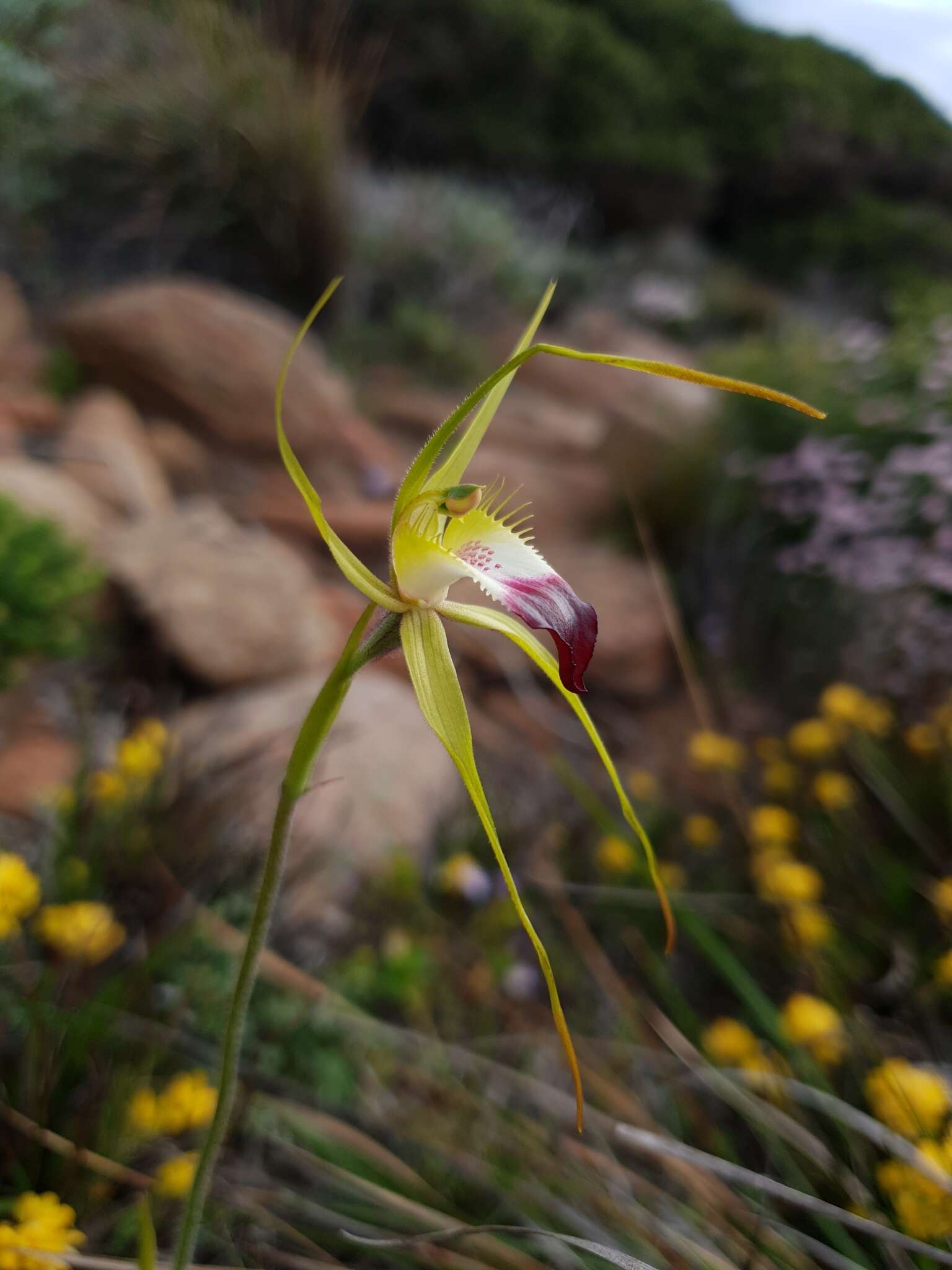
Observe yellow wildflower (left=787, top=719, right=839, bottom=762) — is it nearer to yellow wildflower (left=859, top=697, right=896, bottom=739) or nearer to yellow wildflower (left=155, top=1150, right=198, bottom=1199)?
yellow wildflower (left=859, top=697, right=896, bottom=739)

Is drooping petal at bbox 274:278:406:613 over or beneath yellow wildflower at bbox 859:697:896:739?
over

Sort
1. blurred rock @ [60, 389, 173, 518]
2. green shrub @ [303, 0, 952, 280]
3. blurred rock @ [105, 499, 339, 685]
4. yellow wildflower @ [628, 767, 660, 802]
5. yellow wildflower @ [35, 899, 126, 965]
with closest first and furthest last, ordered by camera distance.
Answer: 1. yellow wildflower @ [35, 899, 126, 965]
2. blurred rock @ [105, 499, 339, 685]
3. yellow wildflower @ [628, 767, 660, 802]
4. blurred rock @ [60, 389, 173, 518]
5. green shrub @ [303, 0, 952, 280]

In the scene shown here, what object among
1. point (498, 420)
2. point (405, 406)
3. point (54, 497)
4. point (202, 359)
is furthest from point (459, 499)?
point (498, 420)

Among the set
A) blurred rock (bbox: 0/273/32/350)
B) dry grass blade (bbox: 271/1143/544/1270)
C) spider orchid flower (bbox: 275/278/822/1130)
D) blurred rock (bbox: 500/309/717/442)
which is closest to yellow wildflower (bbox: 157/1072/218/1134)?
dry grass blade (bbox: 271/1143/544/1270)

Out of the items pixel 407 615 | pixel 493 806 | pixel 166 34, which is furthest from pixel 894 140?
pixel 407 615

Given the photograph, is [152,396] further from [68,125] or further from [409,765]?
[409,765]

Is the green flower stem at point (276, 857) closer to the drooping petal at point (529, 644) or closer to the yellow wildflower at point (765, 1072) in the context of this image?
the drooping petal at point (529, 644)
